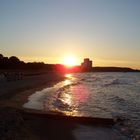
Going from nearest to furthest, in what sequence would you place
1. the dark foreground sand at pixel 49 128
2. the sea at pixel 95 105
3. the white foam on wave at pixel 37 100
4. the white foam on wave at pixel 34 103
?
the dark foreground sand at pixel 49 128 → the sea at pixel 95 105 → the white foam on wave at pixel 34 103 → the white foam on wave at pixel 37 100

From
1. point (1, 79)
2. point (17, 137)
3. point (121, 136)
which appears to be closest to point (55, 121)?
point (121, 136)

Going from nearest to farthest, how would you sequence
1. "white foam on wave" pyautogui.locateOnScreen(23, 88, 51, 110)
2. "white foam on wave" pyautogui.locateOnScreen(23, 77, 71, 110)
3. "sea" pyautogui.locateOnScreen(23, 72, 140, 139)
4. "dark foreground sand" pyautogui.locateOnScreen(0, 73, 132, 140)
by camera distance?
"dark foreground sand" pyautogui.locateOnScreen(0, 73, 132, 140) < "sea" pyautogui.locateOnScreen(23, 72, 140, 139) < "white foam on wave" pyautogui.locateOnScreen(23, 88, 51, 110) < "white foam on wave" pyautogui.locateOnScreen(23, 77, 71, 110)

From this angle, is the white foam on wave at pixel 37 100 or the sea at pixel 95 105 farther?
the white foam on wave at pixel 37 100

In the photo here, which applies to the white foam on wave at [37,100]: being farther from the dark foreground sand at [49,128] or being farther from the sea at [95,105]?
the dark foreground sand at [49,128]

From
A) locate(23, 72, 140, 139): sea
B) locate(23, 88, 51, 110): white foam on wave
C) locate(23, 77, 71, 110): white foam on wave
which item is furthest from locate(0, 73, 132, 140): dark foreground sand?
locate(23, 77, 71, 110): white foam on wave

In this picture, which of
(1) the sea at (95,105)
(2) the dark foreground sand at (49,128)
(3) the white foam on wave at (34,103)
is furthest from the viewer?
(3) the white foam on wave at (34,103)

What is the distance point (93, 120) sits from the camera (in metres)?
17.2

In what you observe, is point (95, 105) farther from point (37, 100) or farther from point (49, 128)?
point (49, 128)

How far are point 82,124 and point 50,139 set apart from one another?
392 centimetres

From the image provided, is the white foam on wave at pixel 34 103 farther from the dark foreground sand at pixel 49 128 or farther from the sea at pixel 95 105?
the dark foreground sand at pixel 49 128

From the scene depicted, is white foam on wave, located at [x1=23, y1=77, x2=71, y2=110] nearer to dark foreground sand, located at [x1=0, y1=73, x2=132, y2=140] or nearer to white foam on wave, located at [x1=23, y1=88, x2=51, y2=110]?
white foam on wave, located at [x1=23, y1=88, x2=51, y2=110]

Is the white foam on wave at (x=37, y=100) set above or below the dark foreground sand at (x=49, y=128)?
below

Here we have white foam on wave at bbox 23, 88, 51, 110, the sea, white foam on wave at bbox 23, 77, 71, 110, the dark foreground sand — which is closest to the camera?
the dark foreground sand

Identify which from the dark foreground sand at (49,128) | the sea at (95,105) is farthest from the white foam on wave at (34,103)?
the dark foreground sand at (49,128)
